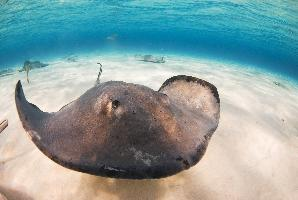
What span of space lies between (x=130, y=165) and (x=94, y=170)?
292 millimetres

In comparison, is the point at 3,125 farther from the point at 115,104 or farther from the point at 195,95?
the point at 195,95

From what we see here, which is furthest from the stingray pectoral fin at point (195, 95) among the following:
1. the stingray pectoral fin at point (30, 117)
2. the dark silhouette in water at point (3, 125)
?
the dark silhouette in water at point (3, 125)

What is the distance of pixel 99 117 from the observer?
279cm

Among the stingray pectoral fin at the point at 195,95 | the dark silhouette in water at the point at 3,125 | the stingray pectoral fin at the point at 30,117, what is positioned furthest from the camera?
the dark silhouette in water at the point at 3,125

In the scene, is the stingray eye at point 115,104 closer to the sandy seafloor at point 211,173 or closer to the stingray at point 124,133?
the stingray at point 124,133

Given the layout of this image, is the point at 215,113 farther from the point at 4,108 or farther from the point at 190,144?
the point at 4,108

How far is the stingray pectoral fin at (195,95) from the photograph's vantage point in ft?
11.9

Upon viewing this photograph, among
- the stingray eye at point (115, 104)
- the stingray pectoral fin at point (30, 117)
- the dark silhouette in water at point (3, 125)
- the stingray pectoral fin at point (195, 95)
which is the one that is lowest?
the dark silhouette in water at point (3, 125)

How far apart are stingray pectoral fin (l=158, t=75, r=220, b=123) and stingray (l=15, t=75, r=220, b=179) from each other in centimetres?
4

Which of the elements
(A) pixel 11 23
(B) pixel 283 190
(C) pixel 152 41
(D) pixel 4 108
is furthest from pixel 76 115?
(C) pixel 152 41

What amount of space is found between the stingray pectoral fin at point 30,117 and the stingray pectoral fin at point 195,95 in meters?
1.74

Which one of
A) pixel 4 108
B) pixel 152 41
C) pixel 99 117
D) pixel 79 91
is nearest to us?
pixel 99 117

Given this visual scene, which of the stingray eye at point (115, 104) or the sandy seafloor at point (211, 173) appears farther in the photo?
the sandy seafloor at point (211, 173)

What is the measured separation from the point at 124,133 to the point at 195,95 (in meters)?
1.97
